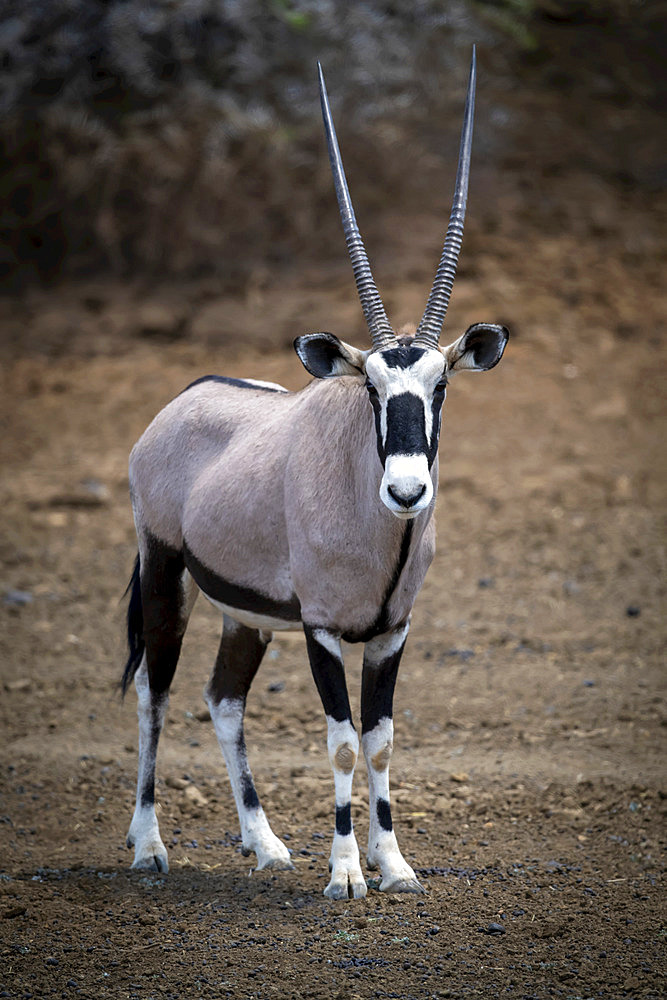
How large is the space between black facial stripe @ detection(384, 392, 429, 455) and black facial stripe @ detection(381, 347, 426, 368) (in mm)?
146

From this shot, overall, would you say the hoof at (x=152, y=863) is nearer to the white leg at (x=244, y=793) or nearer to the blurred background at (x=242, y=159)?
the white leg at (x=244, y=793)

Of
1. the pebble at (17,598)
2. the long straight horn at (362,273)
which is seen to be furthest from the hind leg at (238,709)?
the pebble at (17,598)

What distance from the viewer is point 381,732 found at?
5145mm

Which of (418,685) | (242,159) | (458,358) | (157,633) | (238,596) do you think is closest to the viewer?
(458,358)

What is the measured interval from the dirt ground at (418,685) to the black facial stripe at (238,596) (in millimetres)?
1283

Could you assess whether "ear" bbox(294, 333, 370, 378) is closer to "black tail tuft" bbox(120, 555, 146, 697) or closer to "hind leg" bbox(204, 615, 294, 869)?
"hind leg" bbox(204, 615, 294, 869)

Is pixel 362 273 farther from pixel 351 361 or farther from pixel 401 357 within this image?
pixel 401 357

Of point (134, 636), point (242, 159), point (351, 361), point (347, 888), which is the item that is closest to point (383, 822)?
Answer: point (347, 888)

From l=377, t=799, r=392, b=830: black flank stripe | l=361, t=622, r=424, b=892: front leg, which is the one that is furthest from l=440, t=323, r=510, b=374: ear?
l=377, t=799, r=392, b=830: black flank stripe

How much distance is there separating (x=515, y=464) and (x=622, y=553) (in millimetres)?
2244

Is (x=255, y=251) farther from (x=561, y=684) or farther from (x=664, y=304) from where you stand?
(x=561, y=684)

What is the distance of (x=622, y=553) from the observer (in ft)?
35.5

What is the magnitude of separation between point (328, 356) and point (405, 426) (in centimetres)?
69

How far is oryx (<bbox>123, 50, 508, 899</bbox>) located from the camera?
4.82m
